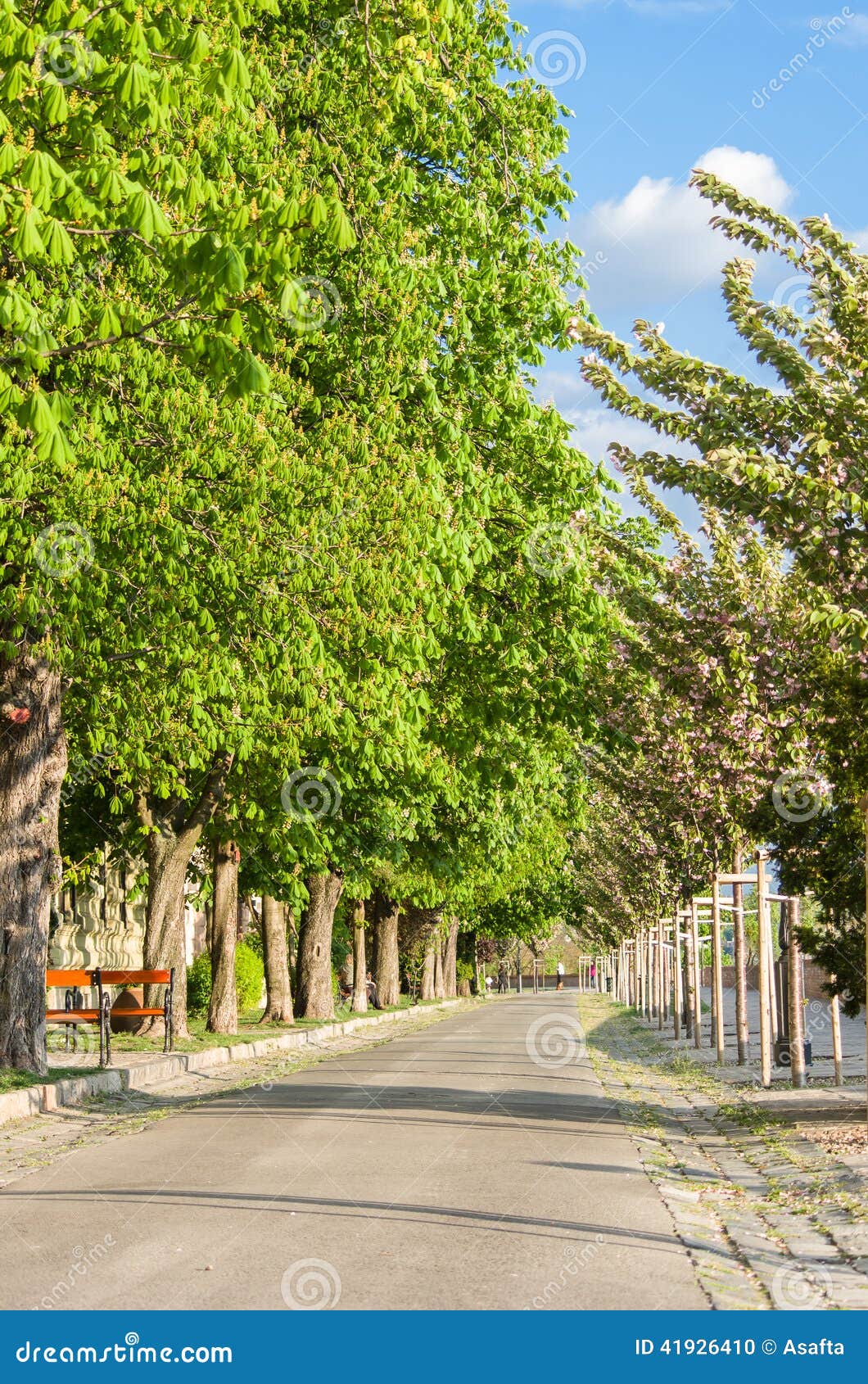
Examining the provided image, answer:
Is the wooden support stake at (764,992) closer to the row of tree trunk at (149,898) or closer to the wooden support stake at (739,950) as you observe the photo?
the wooden support stake at (739,950)

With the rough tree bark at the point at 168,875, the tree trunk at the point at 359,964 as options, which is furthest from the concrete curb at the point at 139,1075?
the tree trunk at the point at 359,964

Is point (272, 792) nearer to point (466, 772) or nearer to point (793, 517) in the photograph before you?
point (466, 772)

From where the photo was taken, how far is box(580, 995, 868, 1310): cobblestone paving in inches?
285

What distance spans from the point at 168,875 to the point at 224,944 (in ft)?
10.2

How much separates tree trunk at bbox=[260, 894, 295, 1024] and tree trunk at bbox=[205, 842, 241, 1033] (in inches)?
158

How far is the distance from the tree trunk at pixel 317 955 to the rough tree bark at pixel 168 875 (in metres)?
10.1

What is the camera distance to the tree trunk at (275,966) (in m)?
34.0

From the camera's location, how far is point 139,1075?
19188 mm

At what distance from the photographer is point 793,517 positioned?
1154 cm

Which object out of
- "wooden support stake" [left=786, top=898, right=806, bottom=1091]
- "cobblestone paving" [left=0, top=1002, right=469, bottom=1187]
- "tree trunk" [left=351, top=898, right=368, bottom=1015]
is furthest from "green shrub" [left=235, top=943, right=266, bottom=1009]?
"wooden support stake" [left=786, top=898, right=806, bottom=1091]

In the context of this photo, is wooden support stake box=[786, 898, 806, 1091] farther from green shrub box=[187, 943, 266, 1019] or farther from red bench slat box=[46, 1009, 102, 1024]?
green shrub box=[187, 943, 266, 1019]

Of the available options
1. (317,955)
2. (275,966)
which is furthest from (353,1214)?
(317,955)

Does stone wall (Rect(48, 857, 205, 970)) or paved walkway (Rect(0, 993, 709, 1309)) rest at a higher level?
stone wall (Rect(48, 857, 205, 970))

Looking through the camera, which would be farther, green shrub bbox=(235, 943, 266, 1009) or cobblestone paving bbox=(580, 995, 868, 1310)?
green shrub bbox=(235, 943, 266, 1009)
